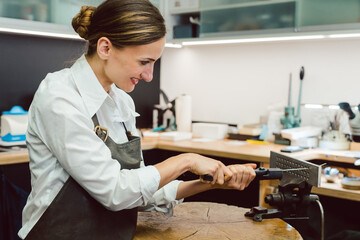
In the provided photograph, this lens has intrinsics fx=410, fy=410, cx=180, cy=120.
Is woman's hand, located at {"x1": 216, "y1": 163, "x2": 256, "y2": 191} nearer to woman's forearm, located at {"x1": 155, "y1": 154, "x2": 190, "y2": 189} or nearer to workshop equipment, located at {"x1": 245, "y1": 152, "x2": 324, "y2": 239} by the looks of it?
workshop equipment, located at {"x1": 245, "y1": 152, "x2": 324, "y2": 239}

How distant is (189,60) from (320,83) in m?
1.20

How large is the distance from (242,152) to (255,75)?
0.99 meters

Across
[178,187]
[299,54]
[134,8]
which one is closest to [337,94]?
[299,54]

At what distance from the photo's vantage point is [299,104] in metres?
3.08

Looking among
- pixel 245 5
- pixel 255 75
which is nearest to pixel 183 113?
pixel 255 75

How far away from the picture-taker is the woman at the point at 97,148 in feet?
3.88

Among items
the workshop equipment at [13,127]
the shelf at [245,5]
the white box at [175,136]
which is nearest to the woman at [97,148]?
the workshop equipment at [13,127]

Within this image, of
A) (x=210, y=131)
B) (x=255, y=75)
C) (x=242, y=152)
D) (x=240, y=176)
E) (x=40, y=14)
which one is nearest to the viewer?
(x=240, y=176)

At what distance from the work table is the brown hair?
1.25 m

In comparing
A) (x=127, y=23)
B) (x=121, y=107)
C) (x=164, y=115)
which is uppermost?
(x=127, y=23)

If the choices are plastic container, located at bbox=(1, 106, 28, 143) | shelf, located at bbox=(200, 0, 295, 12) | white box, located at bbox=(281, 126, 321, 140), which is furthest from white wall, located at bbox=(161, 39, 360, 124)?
plastic container, located at bbox=(1, 106, 28, 143)

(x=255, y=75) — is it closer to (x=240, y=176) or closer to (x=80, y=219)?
(x=240, y=176)

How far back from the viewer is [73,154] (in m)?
1.17

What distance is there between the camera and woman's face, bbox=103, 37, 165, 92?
4.46 feet
